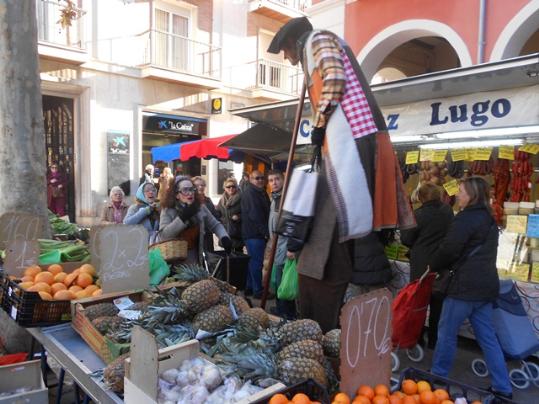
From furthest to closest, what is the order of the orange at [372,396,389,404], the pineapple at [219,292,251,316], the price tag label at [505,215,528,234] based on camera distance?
the price tag label at [505,215,528,234], the pineapple at [219,292,251,316], the orange at [372,396,389,404]

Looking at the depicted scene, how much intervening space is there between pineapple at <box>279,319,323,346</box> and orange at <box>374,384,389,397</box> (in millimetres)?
383

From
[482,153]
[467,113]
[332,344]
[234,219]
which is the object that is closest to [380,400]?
[332,344]

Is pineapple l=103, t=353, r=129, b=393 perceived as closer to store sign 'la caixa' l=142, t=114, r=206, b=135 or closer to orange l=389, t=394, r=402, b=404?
orange l=389, t=394, r=402, b=404

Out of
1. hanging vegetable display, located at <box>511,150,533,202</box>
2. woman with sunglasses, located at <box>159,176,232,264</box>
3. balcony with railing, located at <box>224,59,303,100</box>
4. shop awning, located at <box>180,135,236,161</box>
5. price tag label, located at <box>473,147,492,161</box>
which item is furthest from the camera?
balcony with railing, located at <box>224,59,303,100</box>

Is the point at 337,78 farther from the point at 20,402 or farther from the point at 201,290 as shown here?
the point at 20,402

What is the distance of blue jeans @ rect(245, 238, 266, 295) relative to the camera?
Answer: 6117 millimetres

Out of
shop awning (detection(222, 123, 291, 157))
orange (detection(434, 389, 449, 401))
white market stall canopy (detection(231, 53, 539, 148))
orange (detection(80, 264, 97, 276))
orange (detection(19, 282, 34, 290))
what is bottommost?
orange (detection(434, 389, 449, 401))

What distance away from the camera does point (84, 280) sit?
10.2 ft

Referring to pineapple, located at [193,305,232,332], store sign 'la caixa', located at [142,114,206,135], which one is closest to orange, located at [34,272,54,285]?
pineapple, located at [193,305,232,332]

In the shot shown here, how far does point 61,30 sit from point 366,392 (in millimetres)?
12747

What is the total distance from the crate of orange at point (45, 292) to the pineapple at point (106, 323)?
1.42 feet

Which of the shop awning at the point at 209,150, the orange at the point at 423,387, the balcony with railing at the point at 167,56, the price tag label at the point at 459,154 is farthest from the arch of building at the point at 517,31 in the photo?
the balcony with railing at the point at 167,56

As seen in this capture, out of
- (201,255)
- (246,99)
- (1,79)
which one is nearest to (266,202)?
(201,255)

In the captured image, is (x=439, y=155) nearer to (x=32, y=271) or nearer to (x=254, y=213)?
(x=254, y=213)
